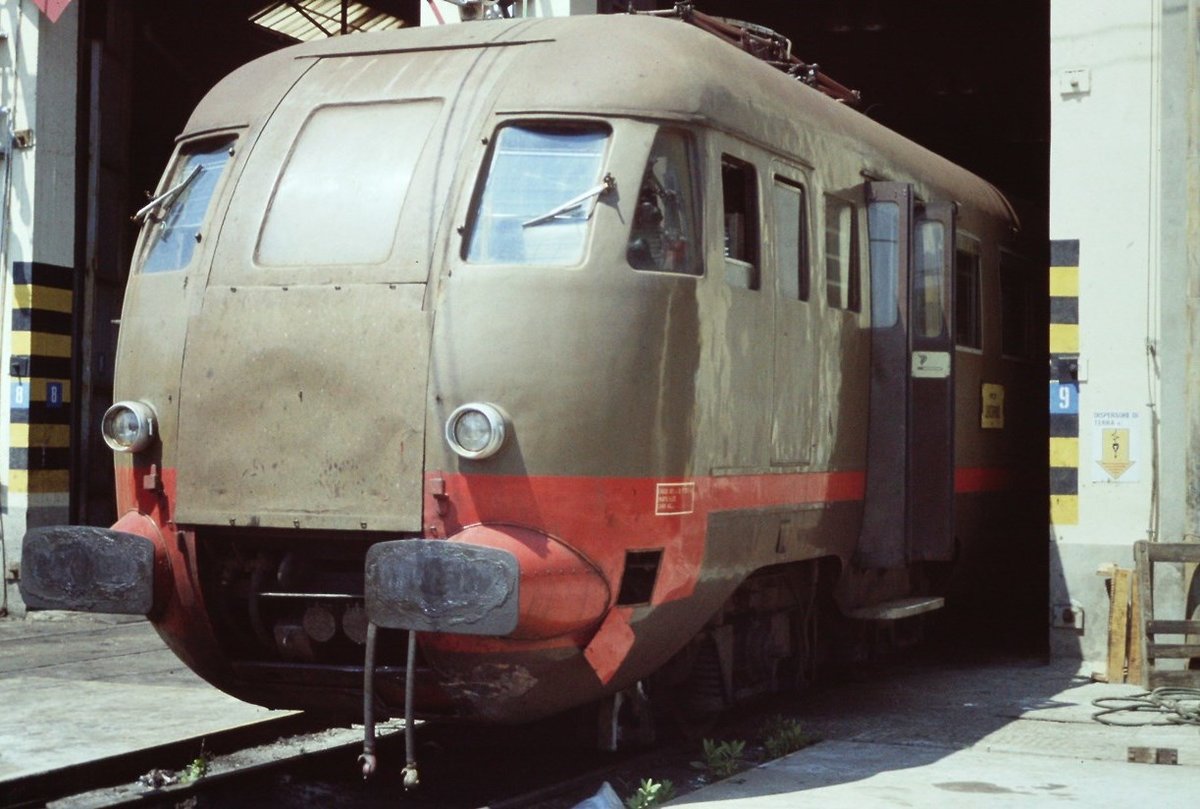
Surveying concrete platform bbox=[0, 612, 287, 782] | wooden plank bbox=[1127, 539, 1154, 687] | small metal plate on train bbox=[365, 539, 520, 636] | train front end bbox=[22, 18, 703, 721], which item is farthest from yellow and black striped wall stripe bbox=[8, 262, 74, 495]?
wooden plank bbox=[1127, 539, 1154, 687]

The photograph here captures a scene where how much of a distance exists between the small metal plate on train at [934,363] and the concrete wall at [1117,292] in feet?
5.58

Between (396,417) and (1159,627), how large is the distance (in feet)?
17.5

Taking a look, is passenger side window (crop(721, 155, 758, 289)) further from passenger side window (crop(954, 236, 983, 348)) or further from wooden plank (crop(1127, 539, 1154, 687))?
wooden plank (crop(1127, 539, 1154, 687))

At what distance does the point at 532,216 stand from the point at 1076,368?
5.28m

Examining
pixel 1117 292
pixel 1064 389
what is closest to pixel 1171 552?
pixel 1064 389

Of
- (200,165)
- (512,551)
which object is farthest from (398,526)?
(200,165)

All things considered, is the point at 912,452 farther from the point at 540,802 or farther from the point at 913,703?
the point at 540,802

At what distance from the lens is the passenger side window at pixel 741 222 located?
7.93m

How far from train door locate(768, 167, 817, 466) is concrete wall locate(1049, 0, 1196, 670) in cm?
316

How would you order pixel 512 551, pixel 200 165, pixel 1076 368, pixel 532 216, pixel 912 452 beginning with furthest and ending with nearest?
pixel 1076 368 → pixel 912 452 → pixel 200 165 → pixel 532 216 → pixel 512 551

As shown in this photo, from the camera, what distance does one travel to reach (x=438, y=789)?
8164 millimetres

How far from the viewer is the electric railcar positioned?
6.89m

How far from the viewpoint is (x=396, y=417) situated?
6.92m

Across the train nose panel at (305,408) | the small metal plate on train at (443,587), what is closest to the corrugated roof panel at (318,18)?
the train nose panel at (305,408)
